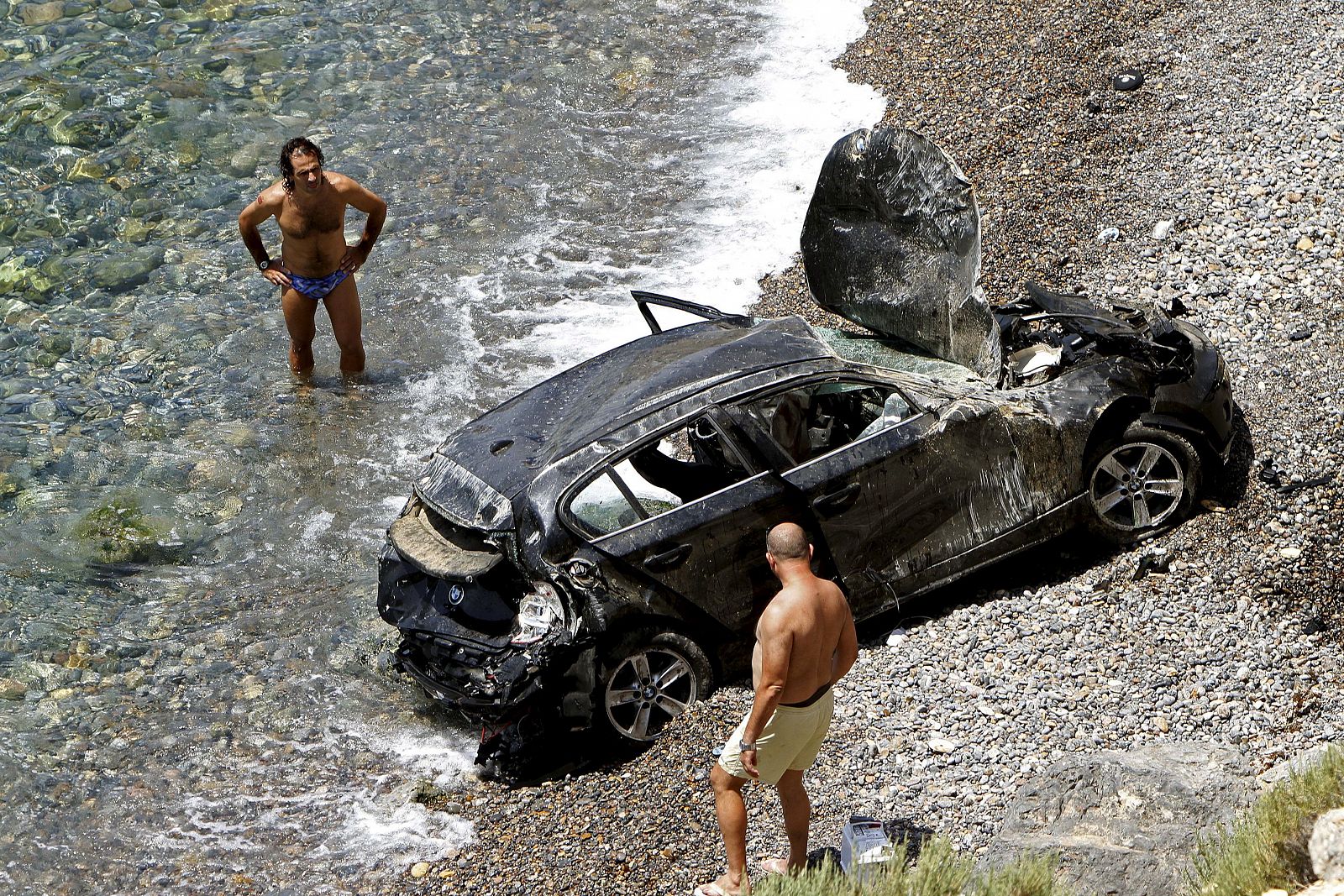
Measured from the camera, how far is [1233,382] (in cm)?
921

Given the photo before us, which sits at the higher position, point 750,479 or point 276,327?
point 750,479

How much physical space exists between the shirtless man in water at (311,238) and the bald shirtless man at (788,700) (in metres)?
6.12

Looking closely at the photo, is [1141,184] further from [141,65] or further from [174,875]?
[141,65]

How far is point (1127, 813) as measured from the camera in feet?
18.5

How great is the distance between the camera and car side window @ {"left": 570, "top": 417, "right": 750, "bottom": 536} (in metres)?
7.05

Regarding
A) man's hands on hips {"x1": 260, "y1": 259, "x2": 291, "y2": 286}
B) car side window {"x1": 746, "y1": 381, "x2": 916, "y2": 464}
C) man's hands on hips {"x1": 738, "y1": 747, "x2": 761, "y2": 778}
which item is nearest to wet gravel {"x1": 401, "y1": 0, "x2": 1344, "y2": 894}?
man's hands on hips {"x1": 738, "y1": 747, "x2": 761, "y2": 778}

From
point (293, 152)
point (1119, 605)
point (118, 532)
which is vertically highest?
point (293, 152)

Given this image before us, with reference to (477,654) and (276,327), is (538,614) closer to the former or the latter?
(477,654)

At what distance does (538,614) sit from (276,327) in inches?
265

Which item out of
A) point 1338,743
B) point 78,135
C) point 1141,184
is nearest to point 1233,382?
point 1141,184

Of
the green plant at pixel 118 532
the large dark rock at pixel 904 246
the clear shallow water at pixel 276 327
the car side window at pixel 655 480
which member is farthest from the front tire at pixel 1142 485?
the green plant at pixel 118 532

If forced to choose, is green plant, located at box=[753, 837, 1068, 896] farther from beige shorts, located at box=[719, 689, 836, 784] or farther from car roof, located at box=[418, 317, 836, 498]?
car roof, located at box=[418, 317, 836, 498]

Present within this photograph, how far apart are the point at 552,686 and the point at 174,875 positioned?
83.1 inches

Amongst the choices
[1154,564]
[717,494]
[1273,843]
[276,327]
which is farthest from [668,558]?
[276,327]
